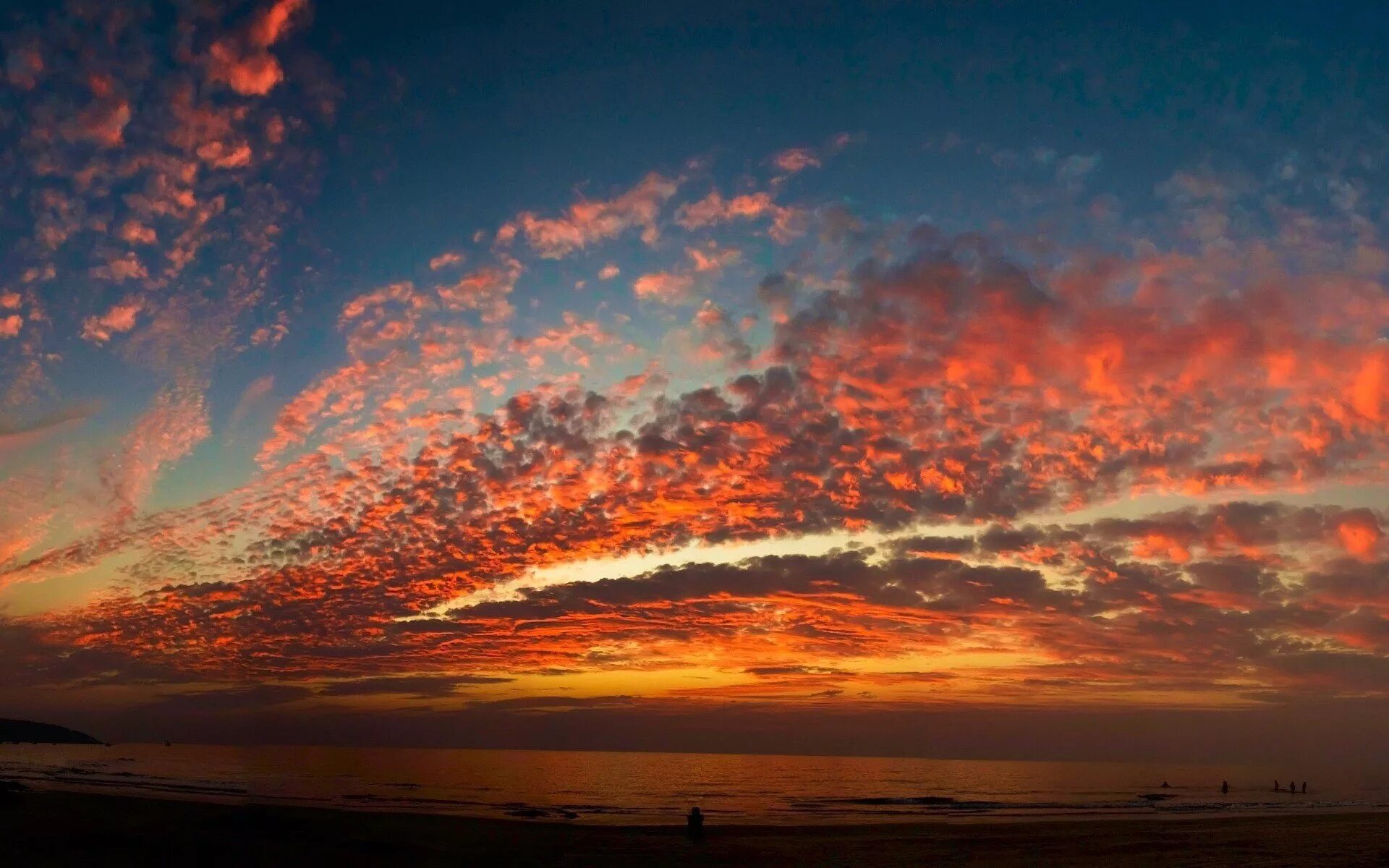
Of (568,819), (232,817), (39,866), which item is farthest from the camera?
(568,819)

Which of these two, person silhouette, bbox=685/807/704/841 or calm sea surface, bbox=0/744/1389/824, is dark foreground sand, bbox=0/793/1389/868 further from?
calm sea surface, bbox=0/744/1389/824

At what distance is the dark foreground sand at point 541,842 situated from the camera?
109 ft

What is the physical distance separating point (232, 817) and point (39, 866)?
535 inches

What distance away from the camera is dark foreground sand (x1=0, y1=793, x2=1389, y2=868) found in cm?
3319

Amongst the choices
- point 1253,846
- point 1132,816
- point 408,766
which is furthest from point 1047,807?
point 408,766

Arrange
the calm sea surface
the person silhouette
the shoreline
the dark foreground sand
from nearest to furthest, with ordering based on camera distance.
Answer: the dark foreground sand < the person silhouette < the shoreline < the calm sea surface

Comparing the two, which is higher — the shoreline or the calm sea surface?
the shoreline

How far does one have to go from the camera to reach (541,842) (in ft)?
131

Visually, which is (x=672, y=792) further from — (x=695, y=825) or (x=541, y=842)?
(x=541, y=842)

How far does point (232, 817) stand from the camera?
41344 millimetres

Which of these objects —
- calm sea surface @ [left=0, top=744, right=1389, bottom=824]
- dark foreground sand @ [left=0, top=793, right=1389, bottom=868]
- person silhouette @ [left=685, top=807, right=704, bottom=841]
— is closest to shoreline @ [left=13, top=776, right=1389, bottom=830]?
calm sea surface @ [left=0, top=744, right=1389, bottom=824]

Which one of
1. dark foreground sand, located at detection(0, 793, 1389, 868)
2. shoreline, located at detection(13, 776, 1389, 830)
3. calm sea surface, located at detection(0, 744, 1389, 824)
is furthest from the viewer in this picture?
calm sea surface, located at detection(0, 744, 1389, 824)

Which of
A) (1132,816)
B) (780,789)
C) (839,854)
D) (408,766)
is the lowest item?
(408,766)

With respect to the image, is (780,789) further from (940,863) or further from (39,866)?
(39,866)
